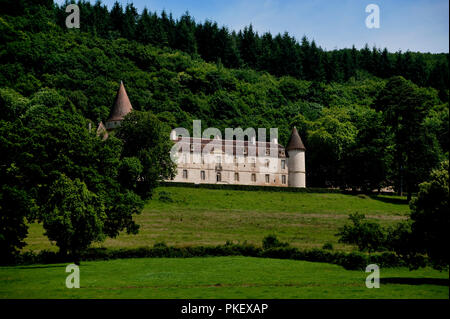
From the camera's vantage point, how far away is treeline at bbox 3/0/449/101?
15250 centimetres

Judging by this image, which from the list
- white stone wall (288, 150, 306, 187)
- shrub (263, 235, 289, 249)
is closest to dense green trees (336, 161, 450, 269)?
shrub (263, 235, 289, 249)

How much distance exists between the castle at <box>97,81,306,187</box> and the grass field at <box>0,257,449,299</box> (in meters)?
42.1

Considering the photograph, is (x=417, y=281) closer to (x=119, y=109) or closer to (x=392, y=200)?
(x=392, y=200)

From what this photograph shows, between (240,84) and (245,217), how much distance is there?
288ft

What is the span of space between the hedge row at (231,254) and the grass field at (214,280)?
1113mm

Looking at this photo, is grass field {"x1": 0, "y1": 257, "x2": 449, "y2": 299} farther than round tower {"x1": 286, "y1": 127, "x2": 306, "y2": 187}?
No

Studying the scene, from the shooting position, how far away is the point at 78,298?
2405 cm

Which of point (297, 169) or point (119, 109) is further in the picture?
point (297, 169)

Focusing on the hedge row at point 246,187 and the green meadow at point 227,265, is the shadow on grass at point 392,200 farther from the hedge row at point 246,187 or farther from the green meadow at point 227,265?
the hedge row at point 246,187

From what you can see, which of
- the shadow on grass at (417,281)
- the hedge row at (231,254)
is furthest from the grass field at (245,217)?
the shadow on grass at (417,281)

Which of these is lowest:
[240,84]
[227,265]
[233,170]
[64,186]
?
[227,265]

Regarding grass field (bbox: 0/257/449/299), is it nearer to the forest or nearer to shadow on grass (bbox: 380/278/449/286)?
shadow on grass (bbox: 380/278/449/286)

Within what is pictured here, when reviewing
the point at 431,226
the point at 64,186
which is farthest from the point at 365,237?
the point at 64,186

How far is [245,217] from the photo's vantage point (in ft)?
188
